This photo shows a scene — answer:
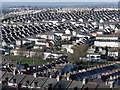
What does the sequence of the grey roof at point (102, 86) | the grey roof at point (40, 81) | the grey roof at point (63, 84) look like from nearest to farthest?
the grey roof at point (102, 86) < the grey roof at point (63, 84) < the grey roof at point (40, 81)

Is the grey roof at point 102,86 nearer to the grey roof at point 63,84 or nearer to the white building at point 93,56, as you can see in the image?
the grey roof at point 63,84

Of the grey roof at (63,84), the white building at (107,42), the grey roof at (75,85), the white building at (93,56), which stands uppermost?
the grey roof at (75,85)

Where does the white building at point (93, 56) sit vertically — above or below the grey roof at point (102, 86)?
below

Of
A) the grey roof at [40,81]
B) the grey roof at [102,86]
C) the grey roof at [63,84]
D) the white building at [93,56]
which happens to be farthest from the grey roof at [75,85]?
the white building at [93,56]

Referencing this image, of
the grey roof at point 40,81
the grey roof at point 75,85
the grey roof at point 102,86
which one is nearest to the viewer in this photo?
the grey roof at point 102,86

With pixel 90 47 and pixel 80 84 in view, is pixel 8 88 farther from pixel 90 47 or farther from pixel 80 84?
pixel 90 47

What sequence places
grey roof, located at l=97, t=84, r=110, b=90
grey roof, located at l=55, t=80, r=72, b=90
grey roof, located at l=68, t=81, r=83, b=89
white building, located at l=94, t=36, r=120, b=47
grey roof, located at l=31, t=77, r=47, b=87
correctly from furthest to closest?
white building, located at l=94, t=36, r=120, b=47 → grey roof, located at l=31, t=77, r=47, b=87 → grey roof, located at l=55, t=80, r=72, b=90 → grey roof, located at l=68, t=81, r=83, b=89 → grey roof, located at l=97, t=84, r=110, b=90

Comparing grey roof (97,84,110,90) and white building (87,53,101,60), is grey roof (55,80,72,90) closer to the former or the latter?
grey roof (97,84,110,90)

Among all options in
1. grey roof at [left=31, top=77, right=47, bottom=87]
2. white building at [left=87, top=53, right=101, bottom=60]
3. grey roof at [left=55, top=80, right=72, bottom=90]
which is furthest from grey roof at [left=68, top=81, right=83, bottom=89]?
white building at [left=87, top=53, right=101, bottom=60]

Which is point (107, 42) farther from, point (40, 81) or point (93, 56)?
point (40, 81)

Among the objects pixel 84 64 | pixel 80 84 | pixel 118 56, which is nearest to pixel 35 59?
pixel 84 64

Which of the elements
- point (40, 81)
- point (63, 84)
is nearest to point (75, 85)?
point (63, 84)
